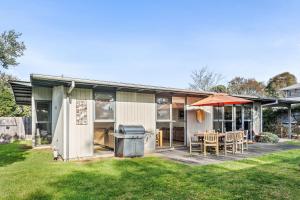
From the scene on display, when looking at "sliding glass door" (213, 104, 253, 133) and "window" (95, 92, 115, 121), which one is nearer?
"window" (95, 92, 115, 121)

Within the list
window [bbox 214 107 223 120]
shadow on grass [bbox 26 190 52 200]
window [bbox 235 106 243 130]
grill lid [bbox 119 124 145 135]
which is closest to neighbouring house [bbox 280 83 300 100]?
window [bbox 235 106 243 130]

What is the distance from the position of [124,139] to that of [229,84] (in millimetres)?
32891

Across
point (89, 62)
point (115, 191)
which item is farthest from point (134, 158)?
point (89, 62)

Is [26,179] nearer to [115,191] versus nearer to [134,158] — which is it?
[115,191]

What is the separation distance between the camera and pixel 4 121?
14.9 meters

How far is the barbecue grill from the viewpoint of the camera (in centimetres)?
842

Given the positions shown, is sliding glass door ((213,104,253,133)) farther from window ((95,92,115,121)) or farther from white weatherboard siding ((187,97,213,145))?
window ((95,92,115,121))

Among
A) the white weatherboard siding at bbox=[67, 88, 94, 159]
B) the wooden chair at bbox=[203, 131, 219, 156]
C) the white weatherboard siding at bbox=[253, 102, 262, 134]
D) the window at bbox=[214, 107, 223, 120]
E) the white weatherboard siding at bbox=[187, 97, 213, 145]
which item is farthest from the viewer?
the white weatherboard siding at bbox=[253, 102, 262, 134]

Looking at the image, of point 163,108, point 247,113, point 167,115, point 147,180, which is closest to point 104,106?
point 163,108

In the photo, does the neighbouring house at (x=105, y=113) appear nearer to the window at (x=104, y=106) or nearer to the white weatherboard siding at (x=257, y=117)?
the window at (x=104, y=106)

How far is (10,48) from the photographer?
22.0 metres

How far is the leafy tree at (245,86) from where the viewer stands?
36.1 m

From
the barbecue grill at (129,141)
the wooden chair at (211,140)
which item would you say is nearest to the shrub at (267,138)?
the wooden chair at (211,140)

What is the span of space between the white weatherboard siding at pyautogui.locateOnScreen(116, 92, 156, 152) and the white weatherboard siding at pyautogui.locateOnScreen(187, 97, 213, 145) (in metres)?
2.00
